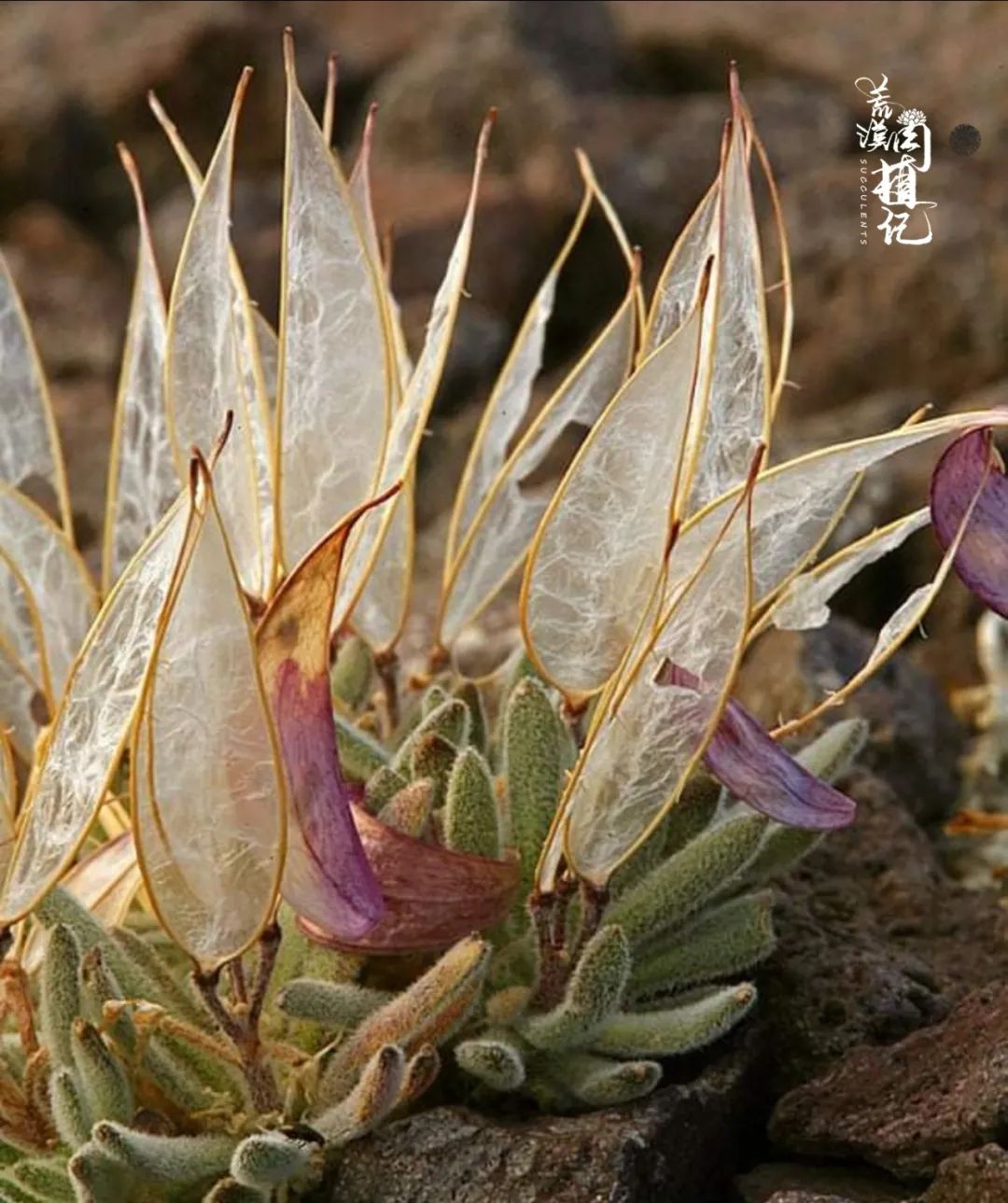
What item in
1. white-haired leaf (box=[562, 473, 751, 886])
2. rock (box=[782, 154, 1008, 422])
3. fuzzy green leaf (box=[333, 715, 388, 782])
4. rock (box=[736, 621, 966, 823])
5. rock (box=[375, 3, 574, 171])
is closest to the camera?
white-haired leaf (box=[562, 473, 751, 886])

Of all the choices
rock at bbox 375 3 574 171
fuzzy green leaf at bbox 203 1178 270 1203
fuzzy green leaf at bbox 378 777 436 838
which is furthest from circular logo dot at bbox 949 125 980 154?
rock at bbox 375 3 574 171

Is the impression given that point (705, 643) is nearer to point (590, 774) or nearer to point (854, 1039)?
point (590, 774)

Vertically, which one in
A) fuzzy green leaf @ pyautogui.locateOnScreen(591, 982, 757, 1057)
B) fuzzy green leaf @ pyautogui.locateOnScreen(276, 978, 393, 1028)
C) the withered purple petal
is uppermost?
the withered purple petal

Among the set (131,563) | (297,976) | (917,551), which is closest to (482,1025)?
(297,976)

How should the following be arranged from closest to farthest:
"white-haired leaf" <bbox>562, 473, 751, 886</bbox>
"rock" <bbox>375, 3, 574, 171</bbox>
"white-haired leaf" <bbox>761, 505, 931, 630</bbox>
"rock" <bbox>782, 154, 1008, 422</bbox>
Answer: "white-haired leaf" <bbox>562, 473, 751, 886</bbox>
"white-haired leaf" <bbox>761, 505, 931, 630</bbox>
"rock" <bbox>782, 154, 1008, 422</bbox>
"rock" <bbox>375, 3, 574, 171</bbox>

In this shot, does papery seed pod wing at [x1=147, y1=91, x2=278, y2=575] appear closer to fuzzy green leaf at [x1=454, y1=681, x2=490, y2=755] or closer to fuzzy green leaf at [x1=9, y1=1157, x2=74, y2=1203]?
fuzzy green leaf at [x1=454, y1=681, x2=490, y2=755]

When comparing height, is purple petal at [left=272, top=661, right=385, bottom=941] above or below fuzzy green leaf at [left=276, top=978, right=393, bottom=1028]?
above

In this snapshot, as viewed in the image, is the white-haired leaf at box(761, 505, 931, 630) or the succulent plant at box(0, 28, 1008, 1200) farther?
the white-haired leaf at box(761, 505, 931, 630)
